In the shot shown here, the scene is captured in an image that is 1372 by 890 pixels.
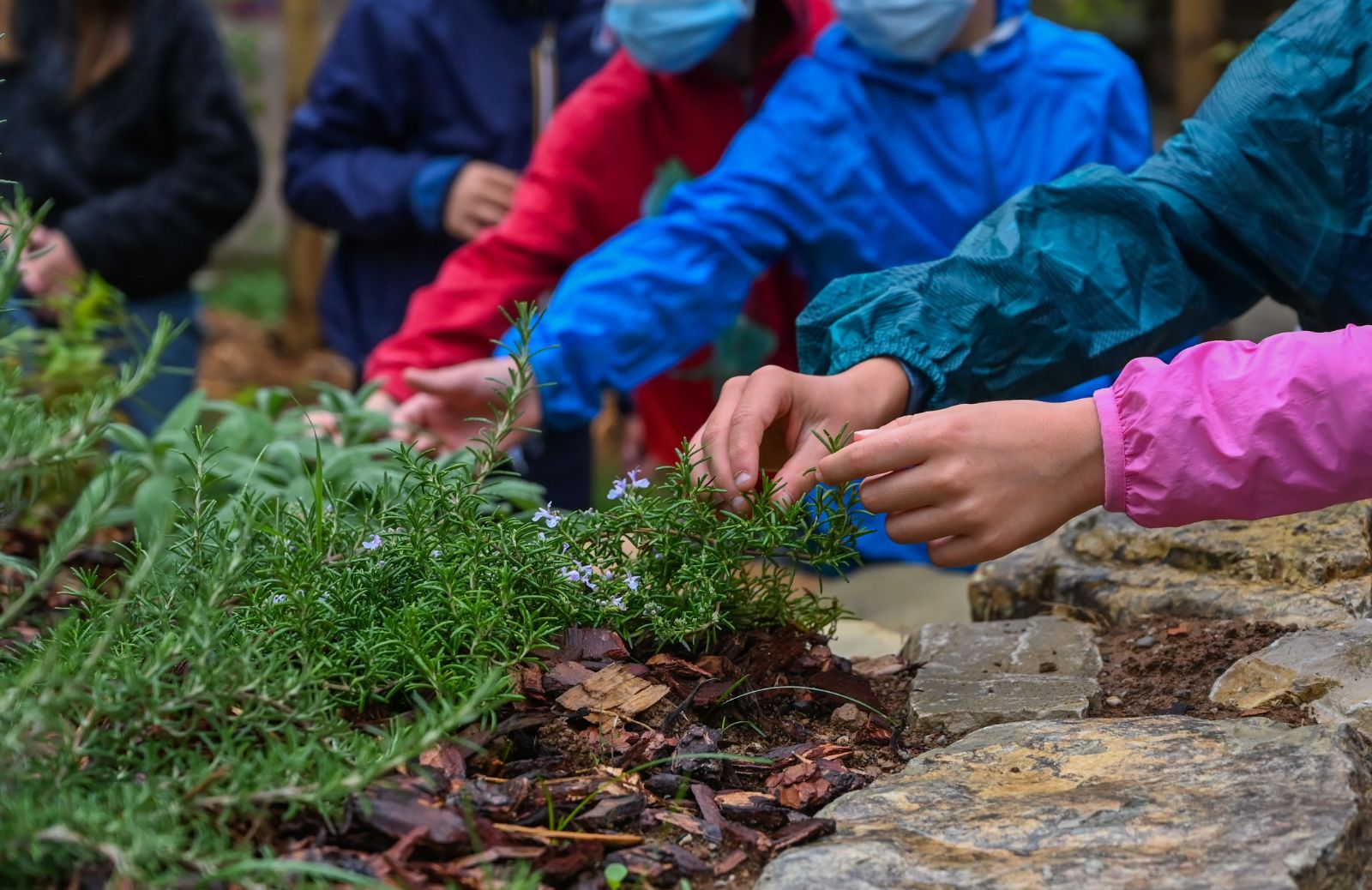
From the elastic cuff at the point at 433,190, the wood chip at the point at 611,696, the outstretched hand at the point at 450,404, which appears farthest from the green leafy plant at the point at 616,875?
the elastic cuff at the point at 433,190

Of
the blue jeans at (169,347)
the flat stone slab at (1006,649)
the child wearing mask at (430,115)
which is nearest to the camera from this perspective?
the flat stone slab at (1006,649)

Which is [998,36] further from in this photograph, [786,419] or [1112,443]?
[1112,443]

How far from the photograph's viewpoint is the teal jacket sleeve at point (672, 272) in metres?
3.20

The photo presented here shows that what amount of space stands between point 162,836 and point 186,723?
0.96 ft

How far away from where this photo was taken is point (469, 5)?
4664 mm

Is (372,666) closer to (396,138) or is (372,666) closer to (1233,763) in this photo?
(1233,763)

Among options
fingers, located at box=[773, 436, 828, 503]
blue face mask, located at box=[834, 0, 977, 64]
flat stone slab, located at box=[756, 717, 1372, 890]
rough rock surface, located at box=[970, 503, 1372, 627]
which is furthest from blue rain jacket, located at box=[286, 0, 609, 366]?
flat stone slab, located at box=[756, 717, 1372, 890]

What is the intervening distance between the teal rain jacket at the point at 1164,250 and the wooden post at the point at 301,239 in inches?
227

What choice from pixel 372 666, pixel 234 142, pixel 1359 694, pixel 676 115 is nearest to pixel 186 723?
pixel 372 666

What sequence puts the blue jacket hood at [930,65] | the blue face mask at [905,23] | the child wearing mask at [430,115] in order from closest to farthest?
the blue face mask at [905,23] → the blue jacket hood at [930,65] → the child wearing mask at [430,115]

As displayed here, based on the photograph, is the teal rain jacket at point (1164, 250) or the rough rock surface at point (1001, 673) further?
the teal rain jacket at point (1164, 250)

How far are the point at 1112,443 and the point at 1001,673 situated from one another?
470 millimetres

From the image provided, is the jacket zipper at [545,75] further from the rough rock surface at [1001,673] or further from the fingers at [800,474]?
the fingers at [800,474]

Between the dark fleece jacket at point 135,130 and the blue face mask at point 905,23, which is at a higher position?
the blue face mask at point 905,23
